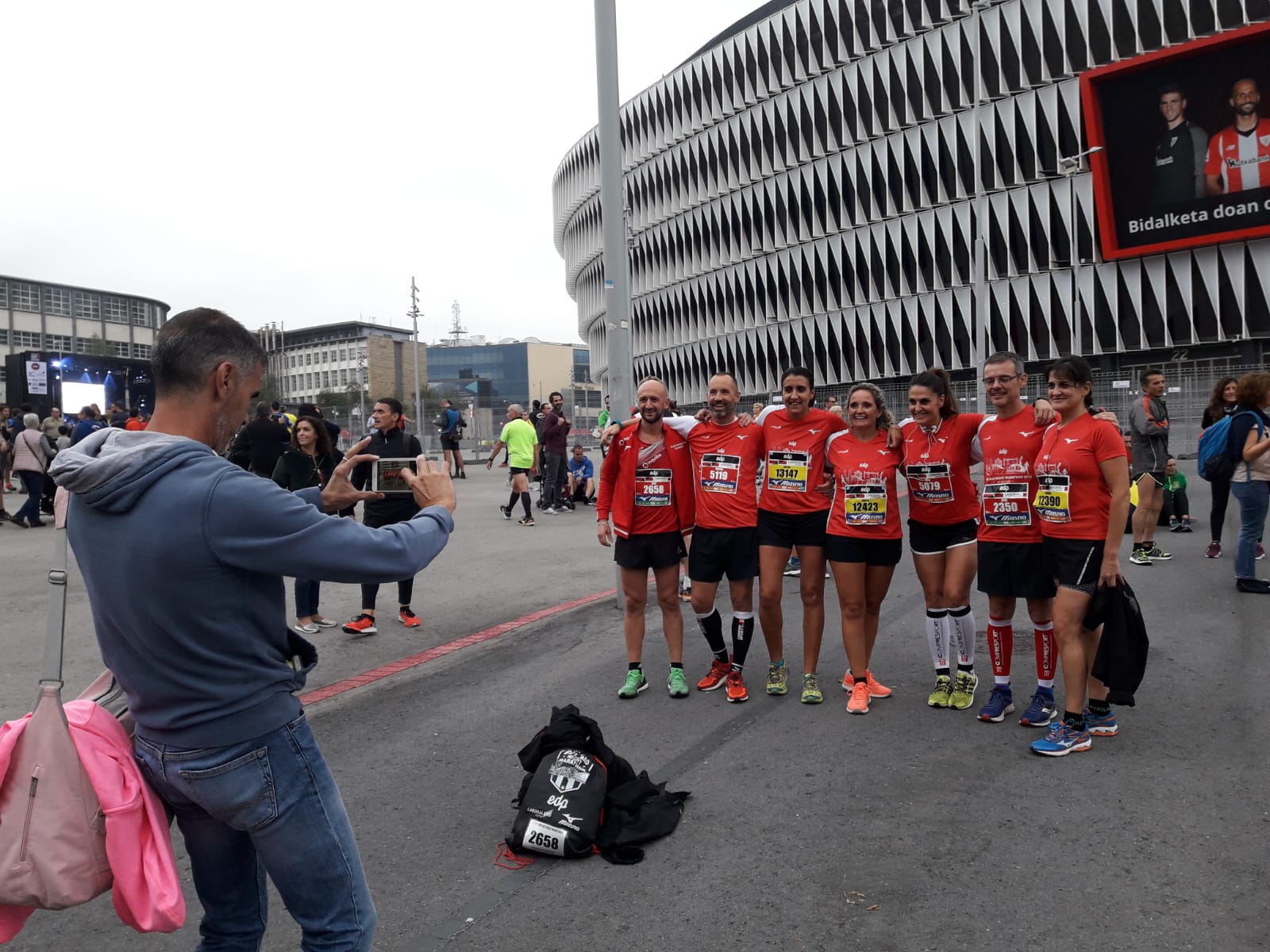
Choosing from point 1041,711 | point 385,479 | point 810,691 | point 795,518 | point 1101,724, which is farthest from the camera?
point 795,518

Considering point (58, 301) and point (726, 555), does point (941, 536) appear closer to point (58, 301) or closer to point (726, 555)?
point (726, 555)

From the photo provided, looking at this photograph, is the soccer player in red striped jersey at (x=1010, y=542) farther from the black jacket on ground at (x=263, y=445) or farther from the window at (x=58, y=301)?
the window at (x=58, y=301)

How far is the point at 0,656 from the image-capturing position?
24.7ft

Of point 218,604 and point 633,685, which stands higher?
point 218,604

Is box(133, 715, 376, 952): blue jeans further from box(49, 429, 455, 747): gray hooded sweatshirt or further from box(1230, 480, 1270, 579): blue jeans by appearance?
box(1230, 480, 1270, 579): blue jeans

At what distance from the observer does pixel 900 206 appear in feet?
173

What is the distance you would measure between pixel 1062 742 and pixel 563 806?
106 inches

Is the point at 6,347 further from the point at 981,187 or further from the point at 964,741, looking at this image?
the point at 964,741

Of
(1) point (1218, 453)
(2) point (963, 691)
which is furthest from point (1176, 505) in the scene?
(2) point (963, 691)

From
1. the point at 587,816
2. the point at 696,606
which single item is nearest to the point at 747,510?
the point at 696,606

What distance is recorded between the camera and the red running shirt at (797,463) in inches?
245

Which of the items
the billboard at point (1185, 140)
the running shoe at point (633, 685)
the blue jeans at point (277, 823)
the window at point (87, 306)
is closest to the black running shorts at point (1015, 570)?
the running shoe at point (633, 685)

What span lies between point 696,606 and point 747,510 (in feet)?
2.37

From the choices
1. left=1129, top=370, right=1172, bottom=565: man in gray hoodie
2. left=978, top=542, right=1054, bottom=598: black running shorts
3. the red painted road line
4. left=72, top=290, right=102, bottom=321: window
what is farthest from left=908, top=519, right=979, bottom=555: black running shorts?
left=72, top=290, right=102, bottom=321: window
